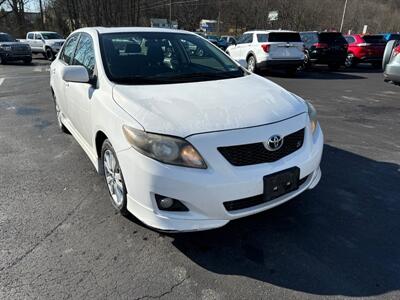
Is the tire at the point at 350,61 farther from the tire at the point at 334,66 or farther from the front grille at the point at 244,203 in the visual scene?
the front grille at the point at 244,203

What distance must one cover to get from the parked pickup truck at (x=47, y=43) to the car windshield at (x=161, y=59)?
729 inches

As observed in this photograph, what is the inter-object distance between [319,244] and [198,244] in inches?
39.0

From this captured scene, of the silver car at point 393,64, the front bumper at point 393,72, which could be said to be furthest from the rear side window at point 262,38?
the front bumper at point 393,72

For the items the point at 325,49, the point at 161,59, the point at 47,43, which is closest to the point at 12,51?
the point at 47,43

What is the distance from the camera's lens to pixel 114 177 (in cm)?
302

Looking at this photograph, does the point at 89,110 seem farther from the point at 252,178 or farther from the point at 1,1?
the point at 1,1

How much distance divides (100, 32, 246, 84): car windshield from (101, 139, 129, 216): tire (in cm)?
67

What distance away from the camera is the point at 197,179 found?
7.64 ft

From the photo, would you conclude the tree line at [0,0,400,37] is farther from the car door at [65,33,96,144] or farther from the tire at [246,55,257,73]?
the car door at [65,33,96,144]

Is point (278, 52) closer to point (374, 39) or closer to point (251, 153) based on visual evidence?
point (374, 39)

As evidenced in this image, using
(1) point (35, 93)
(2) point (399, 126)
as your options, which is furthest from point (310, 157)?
(1) point (35, 93)

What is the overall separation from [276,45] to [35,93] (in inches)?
330

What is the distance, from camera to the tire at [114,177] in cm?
283

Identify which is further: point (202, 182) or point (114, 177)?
point (114, 177)
